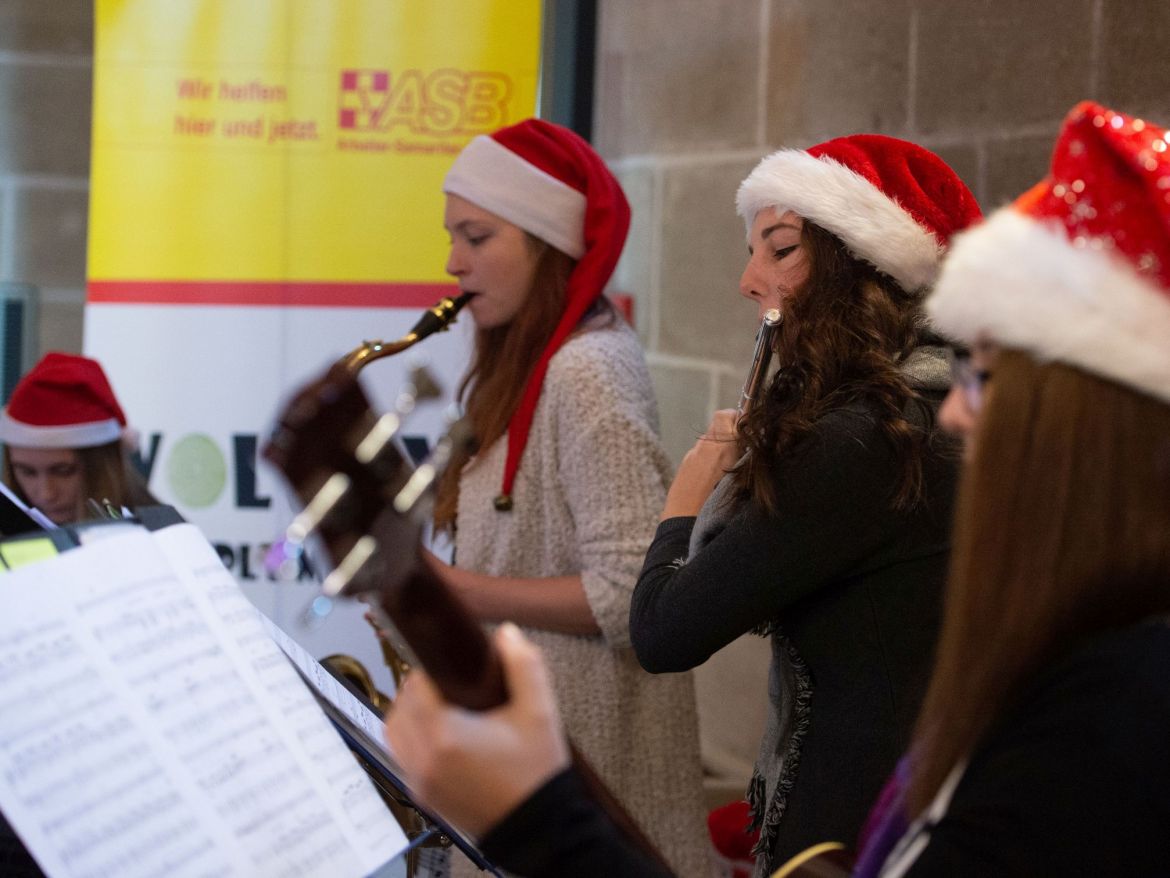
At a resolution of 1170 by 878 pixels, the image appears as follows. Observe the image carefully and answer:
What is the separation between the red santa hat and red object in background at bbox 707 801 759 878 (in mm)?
1323

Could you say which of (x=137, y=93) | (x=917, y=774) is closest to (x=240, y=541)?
(x=137, y=93)

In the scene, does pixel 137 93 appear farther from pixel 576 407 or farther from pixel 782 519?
pixel 782 519

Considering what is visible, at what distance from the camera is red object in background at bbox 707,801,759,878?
2299 mm

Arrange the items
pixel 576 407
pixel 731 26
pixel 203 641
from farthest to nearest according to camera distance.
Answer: pixel 731 26 → pixel 576 407 → pixel 203 641

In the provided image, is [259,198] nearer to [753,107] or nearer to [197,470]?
[197,470]

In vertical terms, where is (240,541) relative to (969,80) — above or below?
below

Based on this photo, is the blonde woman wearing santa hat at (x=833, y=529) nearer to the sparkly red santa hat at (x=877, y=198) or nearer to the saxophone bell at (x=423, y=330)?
the sparkly red santa hat at (x=877, y=198)

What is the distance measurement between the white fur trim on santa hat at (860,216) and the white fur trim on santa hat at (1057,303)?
0.56 m

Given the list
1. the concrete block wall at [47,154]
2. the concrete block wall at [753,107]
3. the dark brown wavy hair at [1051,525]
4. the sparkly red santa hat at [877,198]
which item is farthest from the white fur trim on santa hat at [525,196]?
the concrete block wall at [47,154]

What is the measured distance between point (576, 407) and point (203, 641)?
3.47ft

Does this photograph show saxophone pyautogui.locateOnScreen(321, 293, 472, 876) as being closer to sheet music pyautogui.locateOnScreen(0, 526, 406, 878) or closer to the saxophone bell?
the saxophone bell

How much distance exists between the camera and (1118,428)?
83 cm

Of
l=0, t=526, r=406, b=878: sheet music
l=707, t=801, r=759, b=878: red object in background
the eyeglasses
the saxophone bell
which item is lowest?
l=707, t=801, r=759, b=878: red object in background

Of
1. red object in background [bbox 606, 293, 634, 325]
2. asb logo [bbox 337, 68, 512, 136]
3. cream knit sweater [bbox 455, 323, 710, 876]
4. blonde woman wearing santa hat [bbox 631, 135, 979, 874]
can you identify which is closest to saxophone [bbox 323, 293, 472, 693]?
cream knit sweater [bbox 455, 323, 710, 876]
